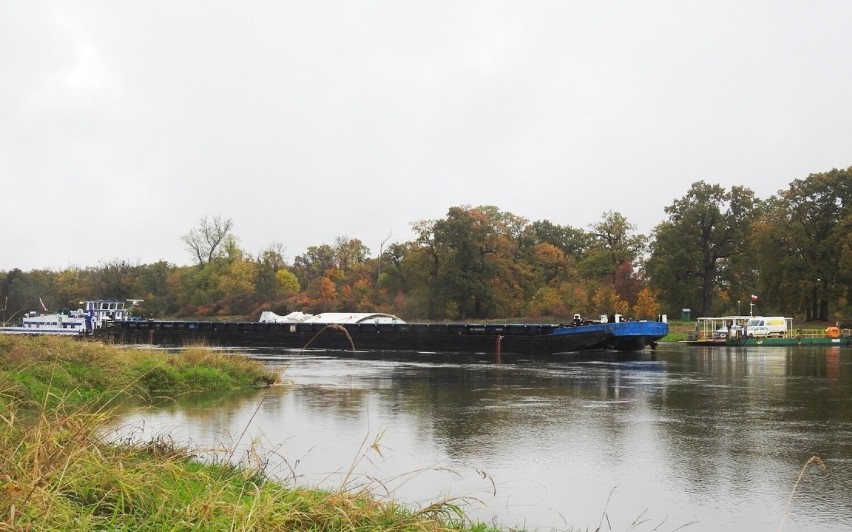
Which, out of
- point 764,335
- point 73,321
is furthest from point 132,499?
point 73,321

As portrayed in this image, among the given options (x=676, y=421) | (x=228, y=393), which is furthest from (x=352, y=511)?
(x=228, y=393)

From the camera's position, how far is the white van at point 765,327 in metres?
46.7

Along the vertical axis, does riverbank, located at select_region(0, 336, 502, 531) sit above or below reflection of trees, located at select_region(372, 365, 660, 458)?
above

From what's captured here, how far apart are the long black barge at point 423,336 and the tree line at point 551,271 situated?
33.7 ft

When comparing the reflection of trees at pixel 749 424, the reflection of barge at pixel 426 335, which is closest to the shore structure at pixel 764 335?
the reflection of barge at pixel 426 335

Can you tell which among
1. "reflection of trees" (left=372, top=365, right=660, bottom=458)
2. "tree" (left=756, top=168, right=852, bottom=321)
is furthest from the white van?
"reflection of trees" (left=372, top=365, right=660, bottom=458)

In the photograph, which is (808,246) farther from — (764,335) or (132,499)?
(132,499)

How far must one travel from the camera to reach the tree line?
54625 millimetres

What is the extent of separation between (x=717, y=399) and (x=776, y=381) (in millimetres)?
5581

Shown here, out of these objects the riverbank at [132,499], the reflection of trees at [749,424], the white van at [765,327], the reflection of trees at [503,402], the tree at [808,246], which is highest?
the tree at [808,246]

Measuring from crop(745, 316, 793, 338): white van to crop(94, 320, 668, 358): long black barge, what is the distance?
11297 millimetres

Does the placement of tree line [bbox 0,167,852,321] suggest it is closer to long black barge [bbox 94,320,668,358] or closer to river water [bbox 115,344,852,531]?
long black barge [bbox 94,320,668,358]

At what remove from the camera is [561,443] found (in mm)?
10547

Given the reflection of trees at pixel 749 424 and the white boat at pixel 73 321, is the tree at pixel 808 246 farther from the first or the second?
the white boat at pixel 73 321
